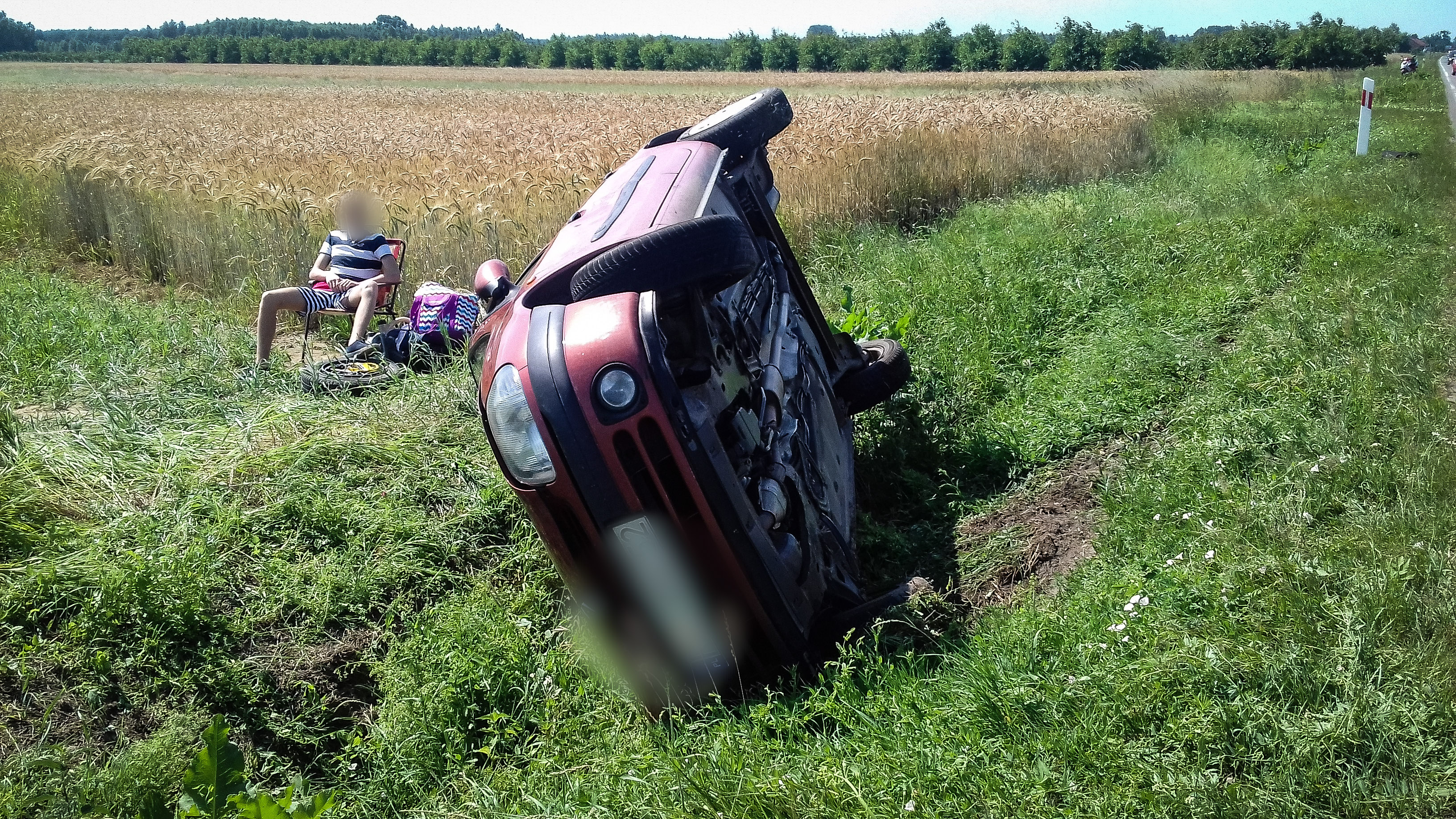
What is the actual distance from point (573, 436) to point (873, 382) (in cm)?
300

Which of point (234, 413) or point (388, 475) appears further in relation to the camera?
point (234, 413)

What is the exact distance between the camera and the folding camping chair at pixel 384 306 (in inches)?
284

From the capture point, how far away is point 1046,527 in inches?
179

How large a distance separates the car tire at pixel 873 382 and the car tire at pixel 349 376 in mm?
2819

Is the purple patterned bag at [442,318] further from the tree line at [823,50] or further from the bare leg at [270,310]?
the tree line at [823,50]

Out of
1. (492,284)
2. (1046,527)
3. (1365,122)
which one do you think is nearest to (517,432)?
(492,284)

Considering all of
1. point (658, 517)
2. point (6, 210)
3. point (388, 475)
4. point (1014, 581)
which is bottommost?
point (1014, 581)

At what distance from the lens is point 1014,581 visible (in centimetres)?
421

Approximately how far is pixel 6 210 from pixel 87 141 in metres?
2.33

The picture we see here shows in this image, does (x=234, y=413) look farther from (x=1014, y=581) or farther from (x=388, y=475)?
(x=1014, y=581)

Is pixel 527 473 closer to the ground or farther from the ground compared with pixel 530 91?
closer to the ground

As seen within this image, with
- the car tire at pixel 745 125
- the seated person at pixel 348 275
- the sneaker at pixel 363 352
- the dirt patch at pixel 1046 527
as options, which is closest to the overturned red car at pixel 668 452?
the dirt patch at pixel 1046 527

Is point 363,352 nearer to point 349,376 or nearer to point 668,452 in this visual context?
point 349,376

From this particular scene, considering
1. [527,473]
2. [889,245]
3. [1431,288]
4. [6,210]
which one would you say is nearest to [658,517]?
[527,473]
